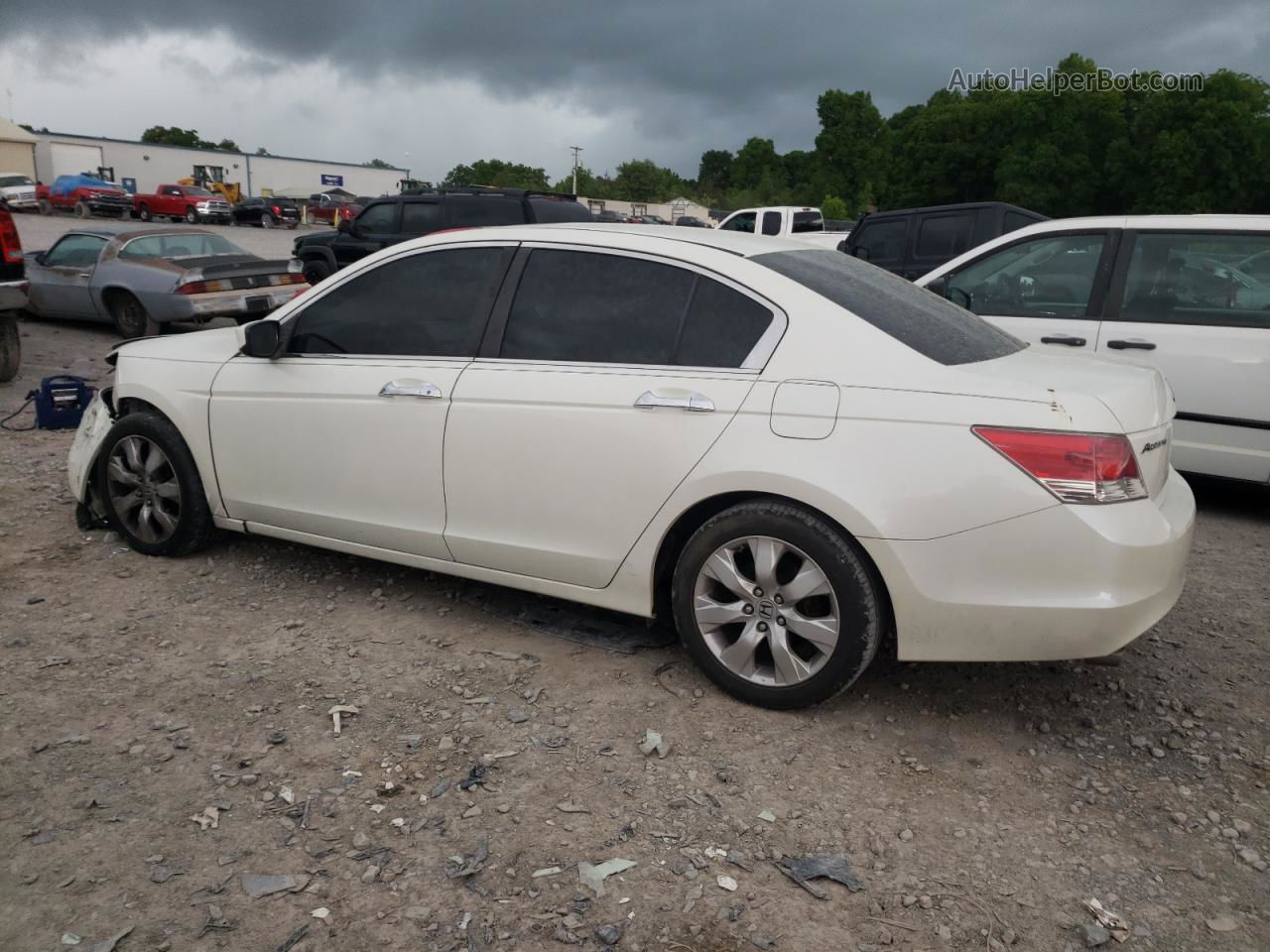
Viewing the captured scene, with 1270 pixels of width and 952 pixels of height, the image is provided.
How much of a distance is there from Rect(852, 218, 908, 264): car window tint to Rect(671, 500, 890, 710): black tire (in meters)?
10.3

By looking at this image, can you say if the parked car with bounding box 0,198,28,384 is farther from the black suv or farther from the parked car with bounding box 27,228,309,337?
the black suv

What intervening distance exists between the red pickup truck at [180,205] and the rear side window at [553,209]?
122 feet

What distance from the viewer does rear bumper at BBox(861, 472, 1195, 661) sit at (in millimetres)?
3049

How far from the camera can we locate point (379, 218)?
1480 centimetres

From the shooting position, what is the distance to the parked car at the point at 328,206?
51.6 metres

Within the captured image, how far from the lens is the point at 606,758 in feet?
10.7

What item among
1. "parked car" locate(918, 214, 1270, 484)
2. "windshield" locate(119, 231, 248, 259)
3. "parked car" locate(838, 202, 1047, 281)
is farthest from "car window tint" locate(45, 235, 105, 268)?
"parked car" locate(918, 214, 1270, 484)

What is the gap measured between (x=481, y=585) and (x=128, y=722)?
1662 mm

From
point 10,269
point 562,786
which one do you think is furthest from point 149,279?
point 562,786

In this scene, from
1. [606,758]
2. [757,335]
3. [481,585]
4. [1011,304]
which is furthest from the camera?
[1011,304]

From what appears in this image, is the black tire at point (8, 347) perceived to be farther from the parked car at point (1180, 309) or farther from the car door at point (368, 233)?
the parked car at point (1180, 309)

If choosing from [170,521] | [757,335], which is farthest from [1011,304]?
[170,521]

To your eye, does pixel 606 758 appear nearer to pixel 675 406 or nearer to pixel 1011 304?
pixel 675 406

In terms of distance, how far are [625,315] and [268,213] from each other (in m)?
49.8
